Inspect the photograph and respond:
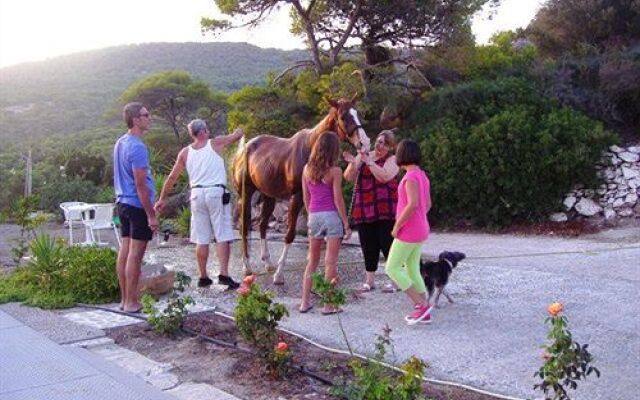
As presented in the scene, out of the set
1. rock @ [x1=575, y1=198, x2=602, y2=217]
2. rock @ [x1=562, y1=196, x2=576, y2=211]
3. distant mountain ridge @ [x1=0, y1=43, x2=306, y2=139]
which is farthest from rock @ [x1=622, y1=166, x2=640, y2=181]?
distant mountain ridge @ [x1=0, y1=43, x2=306, y2=139]

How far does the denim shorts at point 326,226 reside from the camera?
6633 mm

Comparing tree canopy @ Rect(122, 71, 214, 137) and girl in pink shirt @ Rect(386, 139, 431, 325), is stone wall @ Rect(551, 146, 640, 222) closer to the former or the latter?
girl in pink shirt @ Rect(386, 139, 431, 325)

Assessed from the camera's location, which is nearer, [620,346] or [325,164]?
[620,346]

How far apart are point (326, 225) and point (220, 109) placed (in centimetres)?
2464

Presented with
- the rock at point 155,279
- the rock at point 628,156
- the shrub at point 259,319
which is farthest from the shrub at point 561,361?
the rock at point 628,156

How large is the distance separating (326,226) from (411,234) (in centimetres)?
84

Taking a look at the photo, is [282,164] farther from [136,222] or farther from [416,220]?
[416,220]

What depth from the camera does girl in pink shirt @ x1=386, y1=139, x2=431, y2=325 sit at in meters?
6.12

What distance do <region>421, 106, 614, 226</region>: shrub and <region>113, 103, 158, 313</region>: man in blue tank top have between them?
6.71 meters

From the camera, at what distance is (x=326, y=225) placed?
21.8ft

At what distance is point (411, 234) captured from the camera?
6188mm

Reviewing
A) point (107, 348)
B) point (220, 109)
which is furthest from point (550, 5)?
point (220, 109)

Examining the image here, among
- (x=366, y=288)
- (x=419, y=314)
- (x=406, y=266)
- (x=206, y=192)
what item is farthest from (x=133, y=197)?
(x=419, y=314)

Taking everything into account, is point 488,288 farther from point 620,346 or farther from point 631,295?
point 620,346
